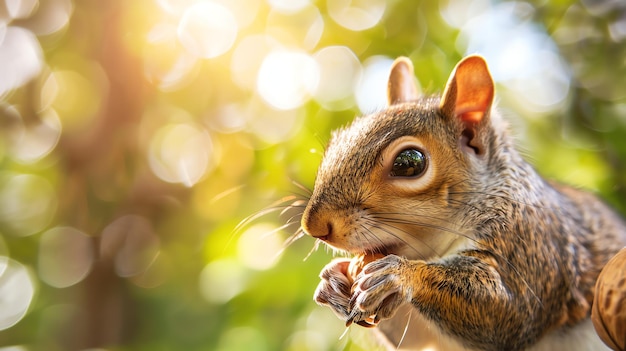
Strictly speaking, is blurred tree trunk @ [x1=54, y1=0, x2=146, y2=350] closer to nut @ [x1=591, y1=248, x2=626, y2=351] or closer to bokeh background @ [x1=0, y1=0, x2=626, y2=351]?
bokeh background @ [x1=0, y1=0, x2=626, y2=351]

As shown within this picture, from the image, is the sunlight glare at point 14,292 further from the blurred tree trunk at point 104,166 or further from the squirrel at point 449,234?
the squirrel at point 449,234

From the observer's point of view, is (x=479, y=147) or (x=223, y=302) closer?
(x=479, y=147)

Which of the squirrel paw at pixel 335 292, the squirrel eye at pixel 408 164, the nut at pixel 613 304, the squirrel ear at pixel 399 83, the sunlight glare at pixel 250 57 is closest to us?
the nut at pixel 613 304

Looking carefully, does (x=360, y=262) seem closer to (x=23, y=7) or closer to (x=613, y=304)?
(x=613, y=304)

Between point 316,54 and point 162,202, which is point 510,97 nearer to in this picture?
point 316,54

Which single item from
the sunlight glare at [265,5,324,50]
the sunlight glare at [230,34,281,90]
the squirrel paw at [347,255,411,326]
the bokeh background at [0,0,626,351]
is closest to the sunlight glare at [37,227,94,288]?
the bokeh background at [0,0,626,351]

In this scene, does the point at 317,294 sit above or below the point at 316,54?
above

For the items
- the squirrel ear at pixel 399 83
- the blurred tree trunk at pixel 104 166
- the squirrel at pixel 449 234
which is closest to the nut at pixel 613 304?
the squirrel at pixel 449 234

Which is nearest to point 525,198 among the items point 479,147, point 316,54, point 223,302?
point 479,147
